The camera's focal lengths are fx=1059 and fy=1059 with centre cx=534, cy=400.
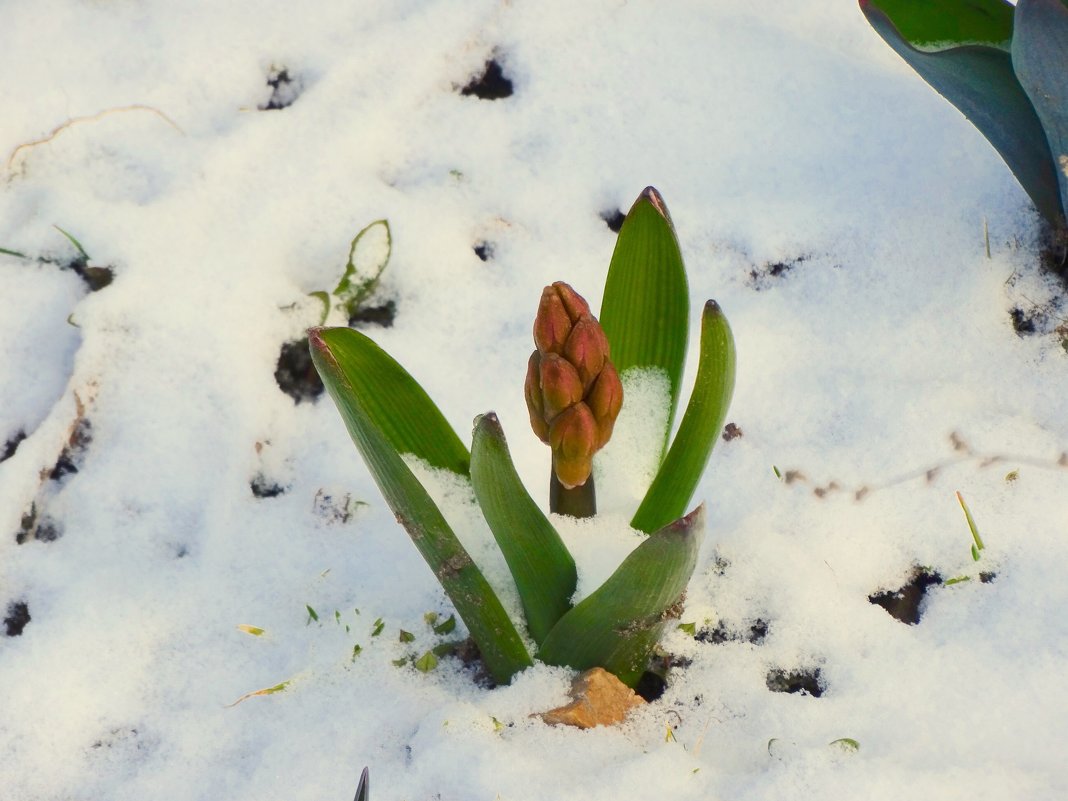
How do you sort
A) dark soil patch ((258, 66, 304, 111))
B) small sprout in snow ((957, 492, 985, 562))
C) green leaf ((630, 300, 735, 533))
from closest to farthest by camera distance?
green leaf ((630, 300, 735, 533)), small sprout in snow ((957, 492, 985, 562)), dark soil patch ((258, 66, 304, 111))

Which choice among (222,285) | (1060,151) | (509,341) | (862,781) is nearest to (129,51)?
(222,285)

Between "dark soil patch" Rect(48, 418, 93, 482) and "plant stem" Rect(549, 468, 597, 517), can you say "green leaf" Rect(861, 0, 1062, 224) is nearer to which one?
"plant stem" Rect(549, 468, 597, 517)

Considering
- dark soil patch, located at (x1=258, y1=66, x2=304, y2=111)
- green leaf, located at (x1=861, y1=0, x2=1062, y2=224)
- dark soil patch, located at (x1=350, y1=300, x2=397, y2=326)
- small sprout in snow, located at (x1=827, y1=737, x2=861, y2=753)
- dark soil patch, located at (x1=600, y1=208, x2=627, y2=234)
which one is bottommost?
small sprout in snow, located at (x1=827, y1=737, x2=861, y2=753)

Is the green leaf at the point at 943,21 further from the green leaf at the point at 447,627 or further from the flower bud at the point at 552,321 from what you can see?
the green leaf at the point at 447,627

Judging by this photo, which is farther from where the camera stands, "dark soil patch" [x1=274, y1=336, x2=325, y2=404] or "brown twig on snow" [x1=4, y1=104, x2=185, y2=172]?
"brown twig on snow" [x1=4, y1=104, x2=185, y2=172]

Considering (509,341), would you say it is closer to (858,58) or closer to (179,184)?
(179,184)

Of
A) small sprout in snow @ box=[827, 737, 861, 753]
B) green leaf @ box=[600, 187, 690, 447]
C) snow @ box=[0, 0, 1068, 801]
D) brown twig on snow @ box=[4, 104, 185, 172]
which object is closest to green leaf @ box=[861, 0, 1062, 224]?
snow @ box=[0, 0, 1068, 801]

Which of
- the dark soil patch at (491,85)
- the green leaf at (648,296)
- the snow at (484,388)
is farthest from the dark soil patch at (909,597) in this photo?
the dark soil patch at (491,85)

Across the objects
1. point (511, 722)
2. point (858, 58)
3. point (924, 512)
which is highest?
point (858, 58)
